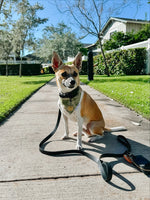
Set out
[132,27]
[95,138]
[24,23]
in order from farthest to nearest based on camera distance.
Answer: [132,27] < [24,23] < [95,138]

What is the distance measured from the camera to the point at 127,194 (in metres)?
1.70

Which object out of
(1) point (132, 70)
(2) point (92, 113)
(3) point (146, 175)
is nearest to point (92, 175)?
(3) point (146, 175)

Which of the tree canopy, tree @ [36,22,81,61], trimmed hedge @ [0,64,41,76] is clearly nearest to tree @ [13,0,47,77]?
trimmed hedge @ [0,64,41,76]

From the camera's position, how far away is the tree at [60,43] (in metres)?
44.7

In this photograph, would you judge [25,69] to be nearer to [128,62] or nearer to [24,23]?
[24,23]

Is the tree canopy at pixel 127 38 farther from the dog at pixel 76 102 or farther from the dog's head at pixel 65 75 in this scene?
the dog's head at pixel 65 75

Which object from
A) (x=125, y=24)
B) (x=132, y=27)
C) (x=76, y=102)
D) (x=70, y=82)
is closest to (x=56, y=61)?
(x=70, y=82)

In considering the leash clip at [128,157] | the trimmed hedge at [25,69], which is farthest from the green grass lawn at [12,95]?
the trimmed hedge at [25,69]

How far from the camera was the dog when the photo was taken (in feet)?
7.58

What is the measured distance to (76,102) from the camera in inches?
98.3

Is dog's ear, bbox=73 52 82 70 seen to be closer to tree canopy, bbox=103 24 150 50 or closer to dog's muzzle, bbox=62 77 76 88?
dog's muzzle, bbox=62 77 76 88

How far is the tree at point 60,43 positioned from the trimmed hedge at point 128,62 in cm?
2889

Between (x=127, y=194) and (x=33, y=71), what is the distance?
28.2 m

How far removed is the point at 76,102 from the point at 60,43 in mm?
45887
